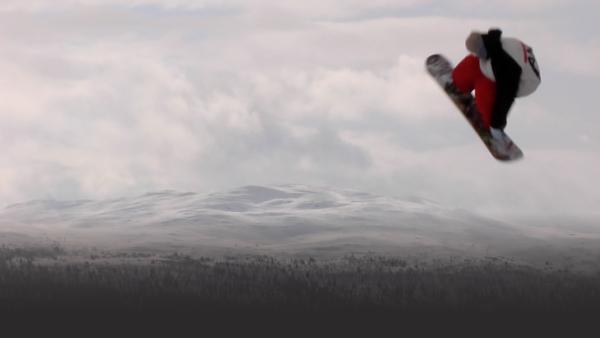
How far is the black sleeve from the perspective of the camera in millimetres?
22141

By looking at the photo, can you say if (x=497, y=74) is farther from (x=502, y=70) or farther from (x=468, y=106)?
(x=468, y=106)

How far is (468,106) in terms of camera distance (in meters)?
23.4

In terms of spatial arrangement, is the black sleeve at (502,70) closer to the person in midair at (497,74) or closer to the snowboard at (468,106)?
the person in midair at (497,74)

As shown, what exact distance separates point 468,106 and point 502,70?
1485 mm

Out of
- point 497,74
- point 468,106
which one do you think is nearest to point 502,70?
point 497,74

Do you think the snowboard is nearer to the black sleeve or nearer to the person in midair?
the person in midair

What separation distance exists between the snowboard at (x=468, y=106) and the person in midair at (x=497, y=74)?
147 mm

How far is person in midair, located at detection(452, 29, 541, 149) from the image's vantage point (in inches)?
872

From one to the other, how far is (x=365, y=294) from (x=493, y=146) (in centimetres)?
15425

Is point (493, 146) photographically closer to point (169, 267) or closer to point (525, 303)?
point (169, 267)

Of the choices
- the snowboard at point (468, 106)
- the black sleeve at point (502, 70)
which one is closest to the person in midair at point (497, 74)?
the black sleeve at point (502, 70)

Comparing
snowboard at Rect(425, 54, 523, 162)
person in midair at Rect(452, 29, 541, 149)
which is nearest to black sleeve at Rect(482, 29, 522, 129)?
person in midair at Rect(452, 29, 541, 149)

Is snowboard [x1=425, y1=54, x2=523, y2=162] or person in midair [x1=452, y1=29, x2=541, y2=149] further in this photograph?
snowboard [x1=425, y1=54, x2=523, y2=162]

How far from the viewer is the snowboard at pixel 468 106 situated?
22.7 meters
